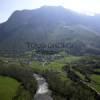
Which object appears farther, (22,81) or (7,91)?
(22,81)

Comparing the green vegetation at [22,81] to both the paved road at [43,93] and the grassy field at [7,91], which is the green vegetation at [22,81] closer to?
the grassy field at [7,91]

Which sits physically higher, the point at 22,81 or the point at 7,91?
the point at 7,91

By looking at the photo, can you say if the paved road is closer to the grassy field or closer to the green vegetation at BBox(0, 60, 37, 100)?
the green vegetation at BBox(0, 60, 37, 100)

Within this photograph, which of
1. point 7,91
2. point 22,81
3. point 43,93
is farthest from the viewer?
point 22,81

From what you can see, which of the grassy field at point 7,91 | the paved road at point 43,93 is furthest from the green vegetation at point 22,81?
the paved road at point 43,93

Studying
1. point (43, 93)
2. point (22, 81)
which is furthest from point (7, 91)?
point (22, 81)

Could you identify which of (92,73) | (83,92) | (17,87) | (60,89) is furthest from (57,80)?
(92,73)

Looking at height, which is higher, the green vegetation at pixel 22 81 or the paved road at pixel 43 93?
the green vegetation at pixel 22 81

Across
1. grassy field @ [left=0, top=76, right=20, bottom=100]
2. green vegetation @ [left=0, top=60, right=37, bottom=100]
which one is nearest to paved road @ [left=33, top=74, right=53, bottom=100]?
green vegetation @ [left=0, top=60, right=37, bottom=100]

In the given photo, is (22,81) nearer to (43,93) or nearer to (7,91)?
(43,93)

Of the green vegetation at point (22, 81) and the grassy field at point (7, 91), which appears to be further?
the green vegetation at point (22, 81)

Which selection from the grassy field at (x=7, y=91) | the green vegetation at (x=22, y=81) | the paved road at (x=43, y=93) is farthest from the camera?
the paved road at (x=43, y=93)

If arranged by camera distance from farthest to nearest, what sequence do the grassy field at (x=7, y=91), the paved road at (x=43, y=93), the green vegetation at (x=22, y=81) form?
the paved road at (x=43, y=93)
the green vegetation at (x=22, y=81)
the grassy field at (x=7, y=91)
